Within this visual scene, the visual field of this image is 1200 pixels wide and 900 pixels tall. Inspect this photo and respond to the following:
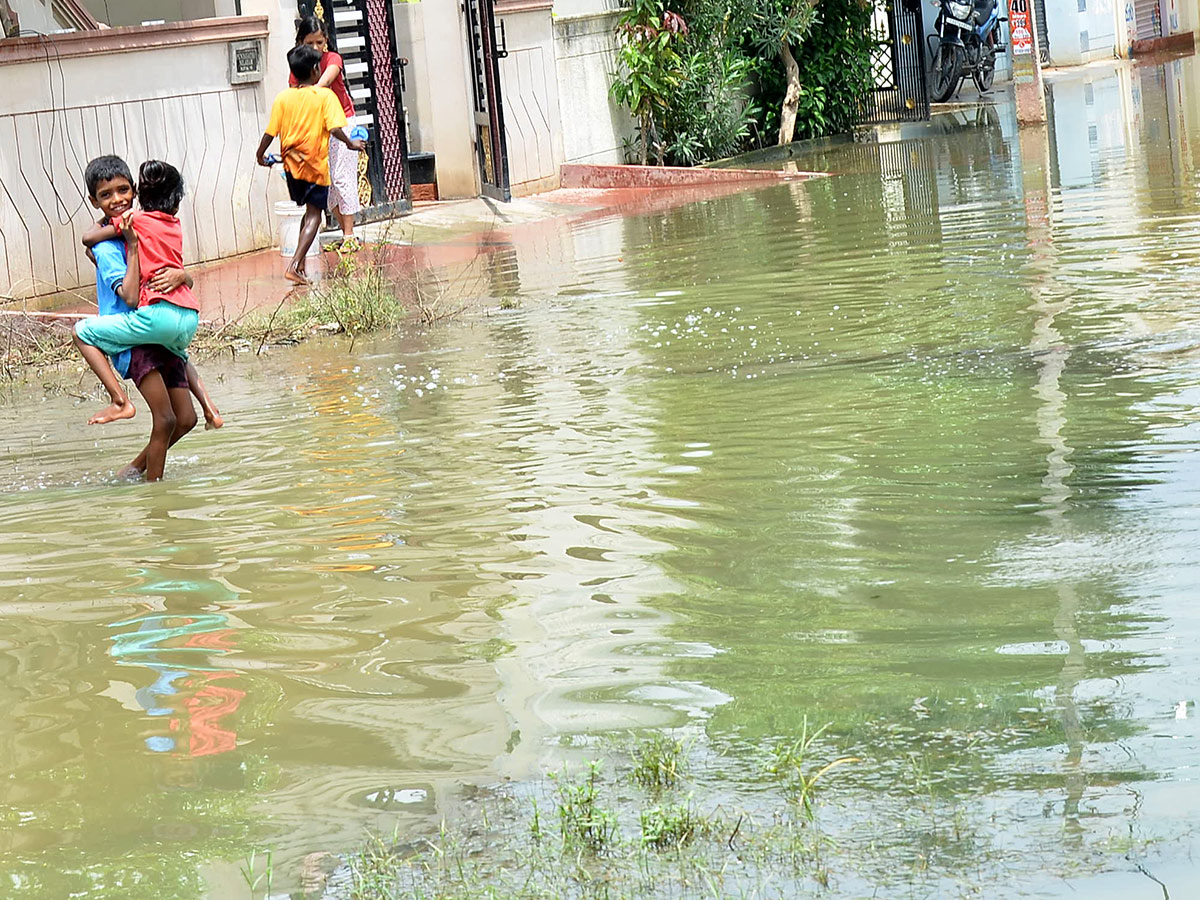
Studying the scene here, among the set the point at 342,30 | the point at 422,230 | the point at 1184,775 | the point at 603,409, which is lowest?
the point at 1184,775

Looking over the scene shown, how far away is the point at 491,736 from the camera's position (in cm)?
363

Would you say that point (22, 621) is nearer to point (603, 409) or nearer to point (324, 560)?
point (324, 560)

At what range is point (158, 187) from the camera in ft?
20.4

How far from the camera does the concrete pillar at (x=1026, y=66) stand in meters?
19.2

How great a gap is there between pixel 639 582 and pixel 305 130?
7.90 m

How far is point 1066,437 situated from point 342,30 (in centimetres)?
1021

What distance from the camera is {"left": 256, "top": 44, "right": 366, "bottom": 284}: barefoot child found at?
1168cm

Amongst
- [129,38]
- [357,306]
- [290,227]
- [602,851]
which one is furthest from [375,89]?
[602,851]

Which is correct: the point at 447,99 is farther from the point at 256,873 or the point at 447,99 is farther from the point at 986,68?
the point at 256,873

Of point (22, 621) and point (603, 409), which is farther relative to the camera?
point (603, 409)

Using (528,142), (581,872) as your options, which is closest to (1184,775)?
(581,872)

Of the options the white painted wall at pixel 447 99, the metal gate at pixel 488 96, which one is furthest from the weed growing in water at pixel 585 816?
the white painted wall at pixel 447 99

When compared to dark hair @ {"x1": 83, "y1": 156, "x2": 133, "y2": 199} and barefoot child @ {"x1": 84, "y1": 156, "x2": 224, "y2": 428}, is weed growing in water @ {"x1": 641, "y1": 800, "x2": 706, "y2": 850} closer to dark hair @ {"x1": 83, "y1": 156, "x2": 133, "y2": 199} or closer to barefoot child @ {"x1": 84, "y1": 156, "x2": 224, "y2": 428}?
barefoot child @ {"x1": 84, "y1": 156, "x2": 224, "y2": 428}

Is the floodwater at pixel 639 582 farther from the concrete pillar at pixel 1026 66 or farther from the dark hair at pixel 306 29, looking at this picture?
the concrete pillar at pixel 1026 66
